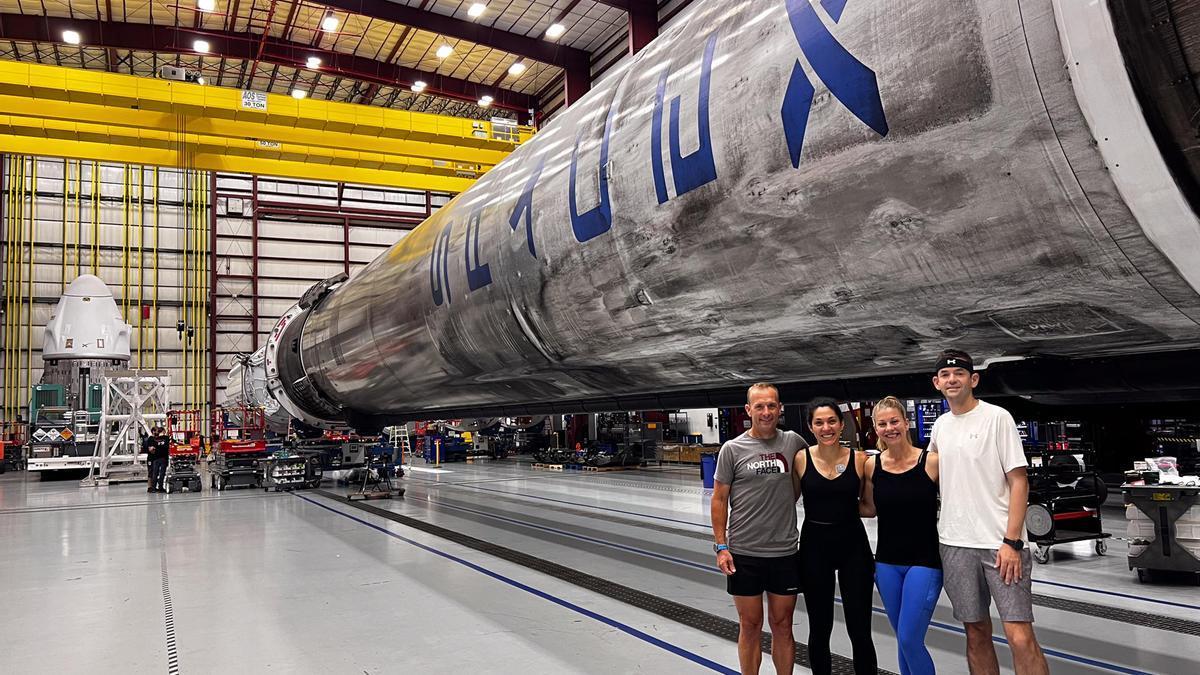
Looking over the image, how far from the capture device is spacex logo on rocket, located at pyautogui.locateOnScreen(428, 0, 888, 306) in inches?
82.0

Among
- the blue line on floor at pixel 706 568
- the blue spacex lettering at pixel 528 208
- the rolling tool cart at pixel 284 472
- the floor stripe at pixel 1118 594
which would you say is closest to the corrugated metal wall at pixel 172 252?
the rolling tool cart at pixel 284 472

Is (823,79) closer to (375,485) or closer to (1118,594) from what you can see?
(1118,594)

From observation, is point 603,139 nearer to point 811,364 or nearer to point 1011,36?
point 811,364

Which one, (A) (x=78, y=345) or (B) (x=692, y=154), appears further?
(A) (x=78, y=345)

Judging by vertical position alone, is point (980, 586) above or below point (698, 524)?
above

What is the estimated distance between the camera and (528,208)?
3.70 metres

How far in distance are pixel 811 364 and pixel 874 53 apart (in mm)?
1332

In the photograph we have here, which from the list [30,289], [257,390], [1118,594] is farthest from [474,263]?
[30,289]

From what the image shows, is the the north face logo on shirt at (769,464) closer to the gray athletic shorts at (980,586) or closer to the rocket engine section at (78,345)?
the gray athletic shorts at (980,586)

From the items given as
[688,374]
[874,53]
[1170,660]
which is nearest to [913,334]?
[874,53]

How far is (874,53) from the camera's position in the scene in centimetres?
203

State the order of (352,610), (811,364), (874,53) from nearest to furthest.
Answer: (874,53)
(811,364)
(352,610)

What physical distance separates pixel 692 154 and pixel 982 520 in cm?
155

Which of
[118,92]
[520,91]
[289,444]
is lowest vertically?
[289,444]
